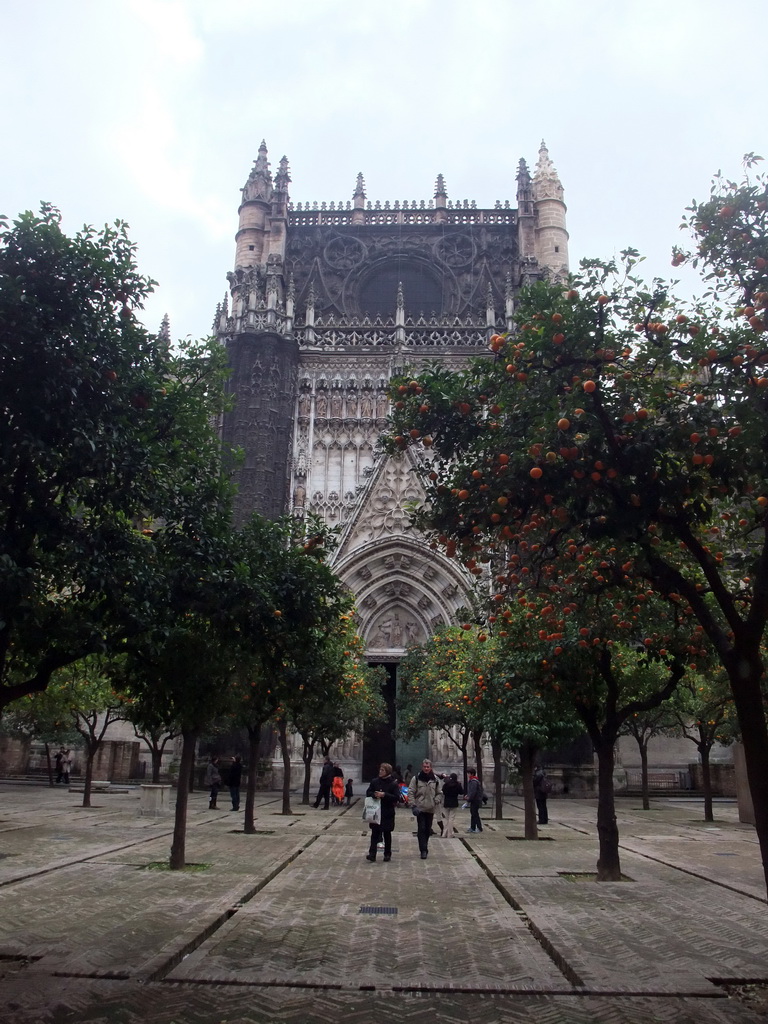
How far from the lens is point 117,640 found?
7.12 metres

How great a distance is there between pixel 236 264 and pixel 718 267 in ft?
123

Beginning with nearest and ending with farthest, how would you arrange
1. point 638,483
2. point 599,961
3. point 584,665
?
point 638,483 → point 599,961 → point 584,665

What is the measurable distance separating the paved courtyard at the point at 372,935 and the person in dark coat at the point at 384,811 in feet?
1.10

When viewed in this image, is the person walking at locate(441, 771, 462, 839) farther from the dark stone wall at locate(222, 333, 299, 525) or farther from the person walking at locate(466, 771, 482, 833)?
the dark stone wall at locate(222, 333, 299, 525)

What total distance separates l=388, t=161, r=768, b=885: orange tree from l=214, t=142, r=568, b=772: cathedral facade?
2518 cm

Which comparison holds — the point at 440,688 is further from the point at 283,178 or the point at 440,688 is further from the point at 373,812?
the point at 283,178

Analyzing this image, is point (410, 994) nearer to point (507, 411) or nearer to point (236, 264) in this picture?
point (507, 411)

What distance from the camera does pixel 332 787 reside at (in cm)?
2839

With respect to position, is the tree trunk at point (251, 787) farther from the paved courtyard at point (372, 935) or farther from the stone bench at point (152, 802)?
the stone bench at point (152, 802)

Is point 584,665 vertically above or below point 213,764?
above

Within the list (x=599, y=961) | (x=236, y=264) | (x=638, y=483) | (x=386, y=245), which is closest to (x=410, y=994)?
(x=599, y=961)

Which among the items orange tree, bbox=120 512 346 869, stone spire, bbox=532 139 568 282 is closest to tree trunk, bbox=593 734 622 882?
orange tree, bbox=120 512 346 869

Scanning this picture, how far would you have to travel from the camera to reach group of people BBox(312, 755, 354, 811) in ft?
83.1

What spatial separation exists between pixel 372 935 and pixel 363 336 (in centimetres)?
3385
